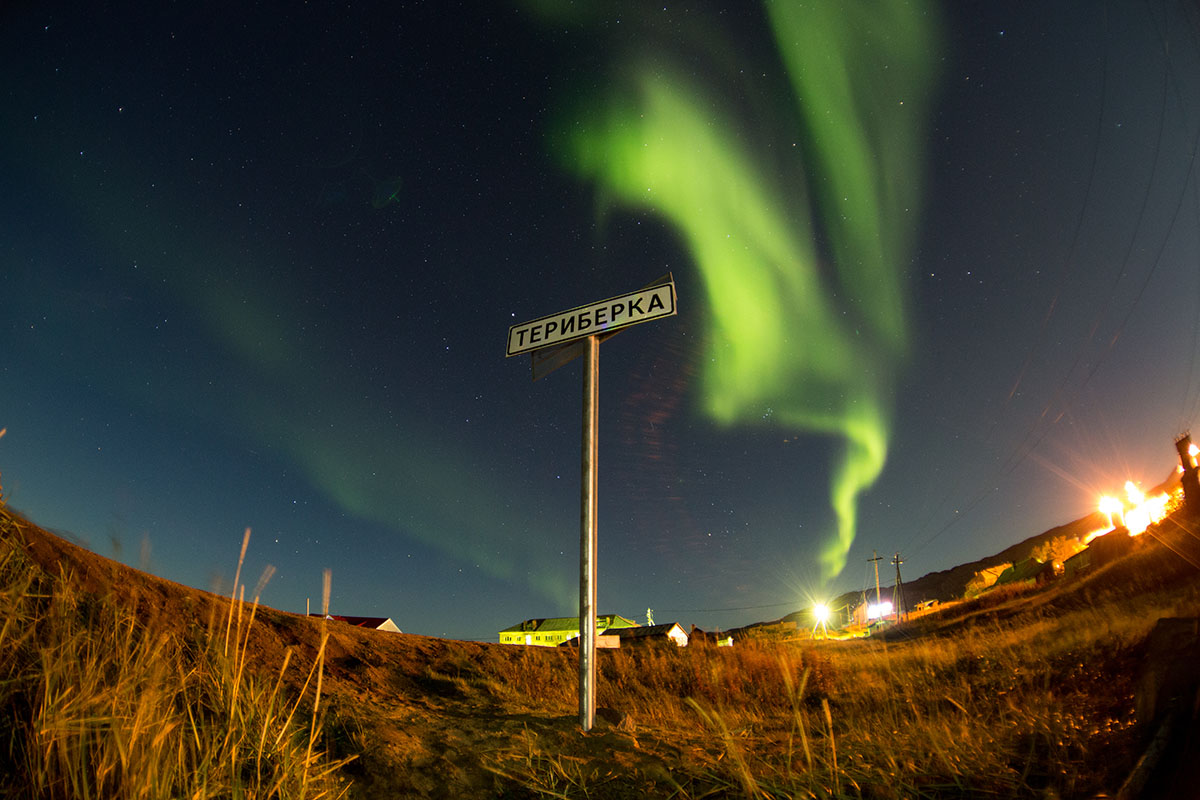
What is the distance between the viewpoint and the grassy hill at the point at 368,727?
6.23 ft

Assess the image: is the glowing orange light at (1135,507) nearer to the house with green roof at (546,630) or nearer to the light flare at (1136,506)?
the light flare at (1136,506)

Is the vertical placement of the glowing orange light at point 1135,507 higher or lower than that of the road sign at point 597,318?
higher

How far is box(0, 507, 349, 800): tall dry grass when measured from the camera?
5.71ft

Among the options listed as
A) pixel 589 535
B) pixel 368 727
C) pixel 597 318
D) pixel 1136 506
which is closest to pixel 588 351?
pixel 597 318

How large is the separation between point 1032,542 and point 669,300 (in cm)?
23465

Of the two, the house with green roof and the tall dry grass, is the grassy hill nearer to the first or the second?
the tall dry grass

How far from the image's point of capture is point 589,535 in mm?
4293

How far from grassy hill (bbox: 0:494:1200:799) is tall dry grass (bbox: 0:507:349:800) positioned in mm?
11

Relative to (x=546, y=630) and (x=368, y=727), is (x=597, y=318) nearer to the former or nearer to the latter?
(x=368, y=727)

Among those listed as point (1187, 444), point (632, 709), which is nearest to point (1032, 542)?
point (1187, 444)

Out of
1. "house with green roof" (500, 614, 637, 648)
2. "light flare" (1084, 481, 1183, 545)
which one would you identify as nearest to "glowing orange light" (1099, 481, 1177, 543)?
"light flare" (1084, 481, 1183, 545)

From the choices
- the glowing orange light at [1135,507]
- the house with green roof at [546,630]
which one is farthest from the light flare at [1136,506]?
the house with green roof at [546,630]

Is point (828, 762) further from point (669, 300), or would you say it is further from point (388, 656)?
point (388, 656)

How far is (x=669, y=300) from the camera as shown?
4.58 meters
